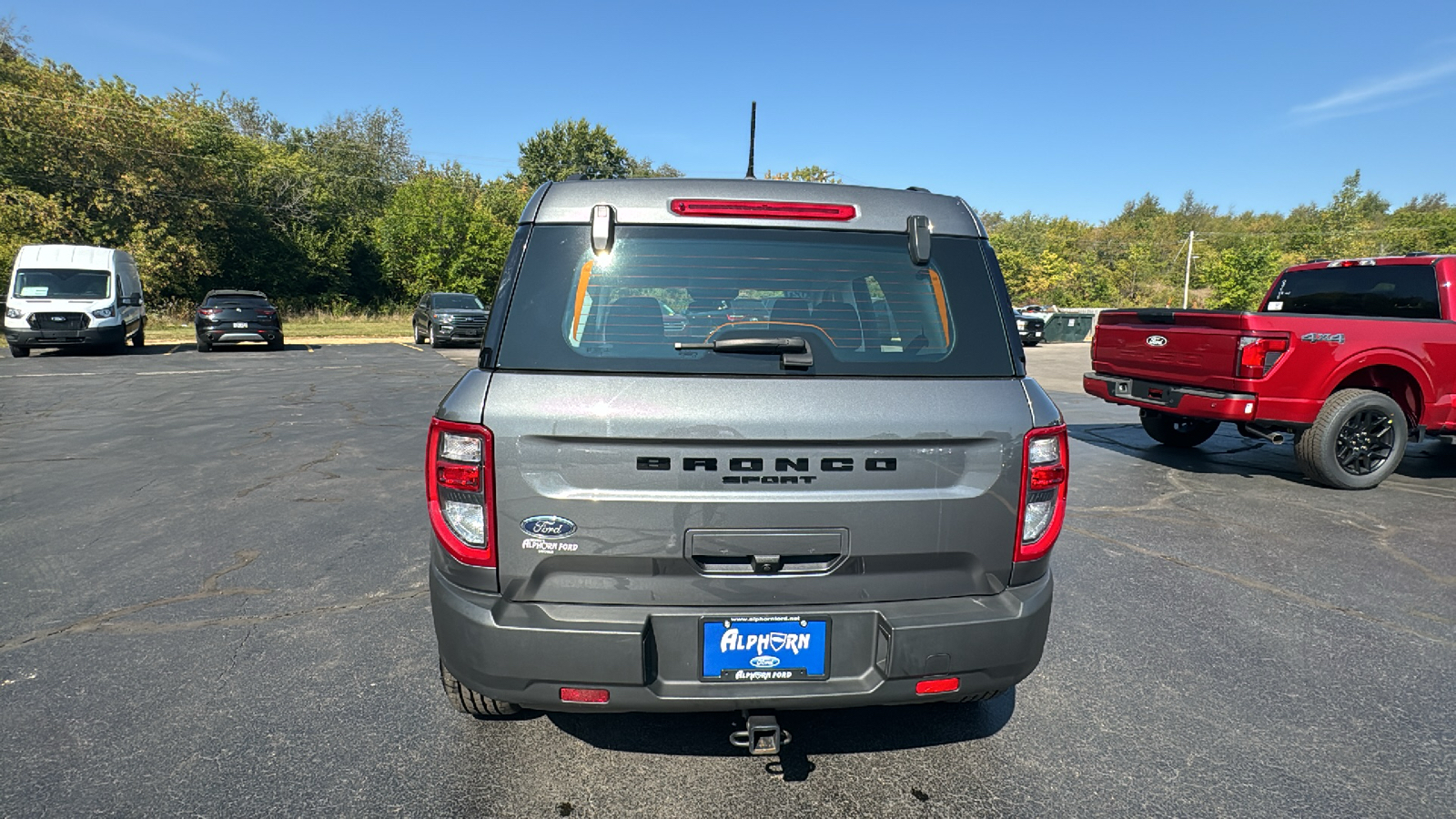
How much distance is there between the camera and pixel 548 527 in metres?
2.07

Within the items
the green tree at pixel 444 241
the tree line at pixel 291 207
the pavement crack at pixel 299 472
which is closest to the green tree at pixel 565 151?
the tree line at pixel 291 207

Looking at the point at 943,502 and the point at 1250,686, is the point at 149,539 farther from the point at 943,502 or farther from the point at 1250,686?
the point at 1250,686

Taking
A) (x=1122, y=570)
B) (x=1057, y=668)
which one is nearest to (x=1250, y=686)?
(x=1057, y=668)

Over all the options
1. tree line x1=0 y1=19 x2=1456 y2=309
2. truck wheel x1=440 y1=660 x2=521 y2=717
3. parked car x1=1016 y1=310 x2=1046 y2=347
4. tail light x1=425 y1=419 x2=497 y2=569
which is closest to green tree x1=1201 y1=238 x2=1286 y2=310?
tree line x1=0 y1=19 x2=1456 y2=309

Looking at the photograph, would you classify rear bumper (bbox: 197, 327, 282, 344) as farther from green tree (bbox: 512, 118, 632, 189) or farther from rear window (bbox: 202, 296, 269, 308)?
green tree (bbox: 512, 118, 632, 189)

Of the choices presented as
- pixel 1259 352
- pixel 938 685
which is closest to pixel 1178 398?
pixel 1259 352

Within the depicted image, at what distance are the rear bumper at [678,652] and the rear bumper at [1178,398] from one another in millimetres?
5359

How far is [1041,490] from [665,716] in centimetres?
157

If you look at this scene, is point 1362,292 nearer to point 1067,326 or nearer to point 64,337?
point 64,337

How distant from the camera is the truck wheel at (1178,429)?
8.52 meters

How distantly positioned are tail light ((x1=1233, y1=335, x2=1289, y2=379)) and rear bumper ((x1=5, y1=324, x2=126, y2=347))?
71.9 feet

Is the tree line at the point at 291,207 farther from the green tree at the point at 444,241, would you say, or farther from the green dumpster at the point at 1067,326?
the green dumpster at the point at 1067,326

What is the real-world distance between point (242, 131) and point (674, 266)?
61727 mm

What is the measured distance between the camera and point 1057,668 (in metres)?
3.31
